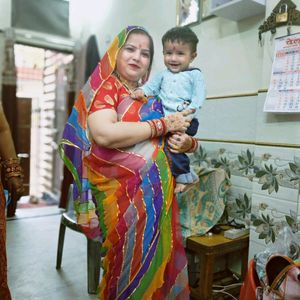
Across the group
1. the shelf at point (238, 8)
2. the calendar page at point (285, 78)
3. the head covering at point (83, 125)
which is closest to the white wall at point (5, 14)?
the shelf at point (238, 8)

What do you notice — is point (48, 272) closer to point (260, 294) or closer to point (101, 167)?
point (101, 167)

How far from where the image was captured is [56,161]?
14.3ft

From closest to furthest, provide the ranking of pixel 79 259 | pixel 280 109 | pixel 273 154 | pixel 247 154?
pixel 280 109 → pixel 273 154 → pixel 247 154 → pixel 79 259

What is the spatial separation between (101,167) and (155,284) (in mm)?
470

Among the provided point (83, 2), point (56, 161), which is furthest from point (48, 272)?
point (83, 2)

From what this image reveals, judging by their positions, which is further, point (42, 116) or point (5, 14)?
point (42, 116)

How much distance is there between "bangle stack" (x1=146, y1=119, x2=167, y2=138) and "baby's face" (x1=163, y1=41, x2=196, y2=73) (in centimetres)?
24

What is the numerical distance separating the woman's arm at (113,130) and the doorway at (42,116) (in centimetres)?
284

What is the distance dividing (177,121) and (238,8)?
3.13 ft

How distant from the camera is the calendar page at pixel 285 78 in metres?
1.42

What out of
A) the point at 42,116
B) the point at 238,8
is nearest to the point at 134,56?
the point at 238,8

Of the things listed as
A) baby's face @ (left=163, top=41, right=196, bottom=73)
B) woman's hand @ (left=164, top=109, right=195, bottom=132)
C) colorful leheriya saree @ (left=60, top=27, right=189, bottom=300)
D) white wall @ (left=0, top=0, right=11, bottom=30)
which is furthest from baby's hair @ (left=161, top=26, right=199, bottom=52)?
white wall @ (left=0, top=0, right=11, bottom=30)

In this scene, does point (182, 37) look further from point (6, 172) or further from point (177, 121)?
point (6, 172)

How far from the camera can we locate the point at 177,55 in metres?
1.18
